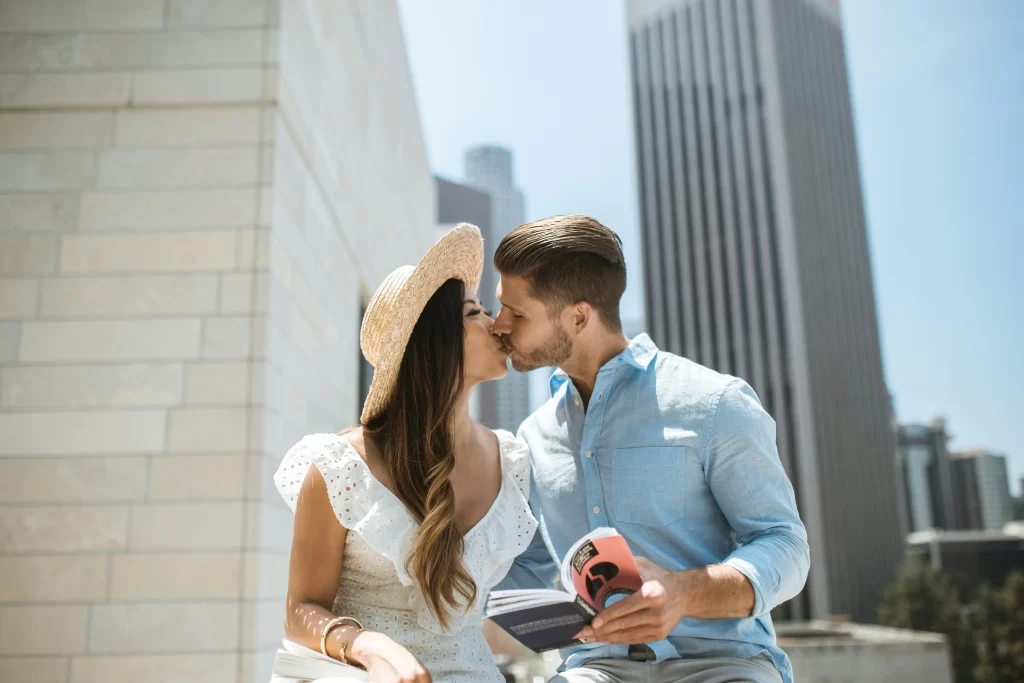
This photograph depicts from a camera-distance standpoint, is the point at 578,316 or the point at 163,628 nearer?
the point at 578,316

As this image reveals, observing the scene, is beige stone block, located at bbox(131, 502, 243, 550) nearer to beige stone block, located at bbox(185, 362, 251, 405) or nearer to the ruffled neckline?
beige stone block, located at bbox(185, 362, 251, 405)

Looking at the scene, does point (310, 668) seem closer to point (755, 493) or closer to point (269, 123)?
point (755, 493)

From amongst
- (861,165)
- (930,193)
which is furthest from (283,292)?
(861,165)

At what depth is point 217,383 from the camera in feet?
11.3

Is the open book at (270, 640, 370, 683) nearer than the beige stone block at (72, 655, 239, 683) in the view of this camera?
Yes

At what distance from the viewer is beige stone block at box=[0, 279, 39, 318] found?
3.48 m

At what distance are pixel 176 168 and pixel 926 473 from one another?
65.0m

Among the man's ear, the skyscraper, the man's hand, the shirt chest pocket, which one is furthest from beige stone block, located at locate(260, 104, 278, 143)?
the skyscraper

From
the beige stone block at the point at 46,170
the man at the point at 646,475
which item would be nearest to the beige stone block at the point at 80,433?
the beige stone block at the point at 46,170

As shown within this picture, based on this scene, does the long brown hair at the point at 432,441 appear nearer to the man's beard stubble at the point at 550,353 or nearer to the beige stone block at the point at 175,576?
the man's beard stubble at the point at 550,353

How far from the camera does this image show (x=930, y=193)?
4172 centimetres

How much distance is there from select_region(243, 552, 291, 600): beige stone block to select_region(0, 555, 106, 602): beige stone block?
1.81ft

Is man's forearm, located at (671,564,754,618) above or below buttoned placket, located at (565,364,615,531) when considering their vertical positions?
below

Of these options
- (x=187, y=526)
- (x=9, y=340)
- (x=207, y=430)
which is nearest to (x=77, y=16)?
(x=9, y=340)
